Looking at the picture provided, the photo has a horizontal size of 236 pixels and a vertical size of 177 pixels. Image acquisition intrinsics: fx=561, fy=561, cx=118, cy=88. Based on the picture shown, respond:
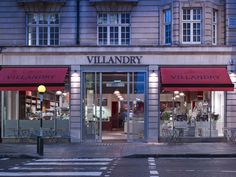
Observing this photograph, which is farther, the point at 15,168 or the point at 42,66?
the point at 42,66

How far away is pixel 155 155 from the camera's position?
74.3 feet

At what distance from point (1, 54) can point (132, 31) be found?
6.83 meters

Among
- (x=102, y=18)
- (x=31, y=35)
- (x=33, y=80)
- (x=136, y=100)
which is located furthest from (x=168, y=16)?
(x=33, y=80)

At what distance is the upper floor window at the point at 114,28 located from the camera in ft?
95.5

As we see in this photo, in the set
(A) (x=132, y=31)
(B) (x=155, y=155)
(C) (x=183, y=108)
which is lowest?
(B) (x=155, y=155)

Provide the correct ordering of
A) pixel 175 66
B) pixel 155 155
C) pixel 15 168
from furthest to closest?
pixel 175 66 < pixel 155 155 < pixel 15 168

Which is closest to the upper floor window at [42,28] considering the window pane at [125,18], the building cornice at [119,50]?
the building cornice at [119,50]

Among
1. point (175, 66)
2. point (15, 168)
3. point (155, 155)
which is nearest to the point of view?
point (15, 168)

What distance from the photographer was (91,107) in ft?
95.3

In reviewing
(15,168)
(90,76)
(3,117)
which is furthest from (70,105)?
(15,168)

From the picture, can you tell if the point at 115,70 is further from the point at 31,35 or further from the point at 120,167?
the point at 120,167

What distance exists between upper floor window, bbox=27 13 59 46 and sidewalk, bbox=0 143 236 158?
556 centimetres

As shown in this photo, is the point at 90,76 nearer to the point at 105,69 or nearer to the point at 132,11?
Result: the point at 105,69

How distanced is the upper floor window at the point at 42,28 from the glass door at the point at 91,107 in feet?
8.82
